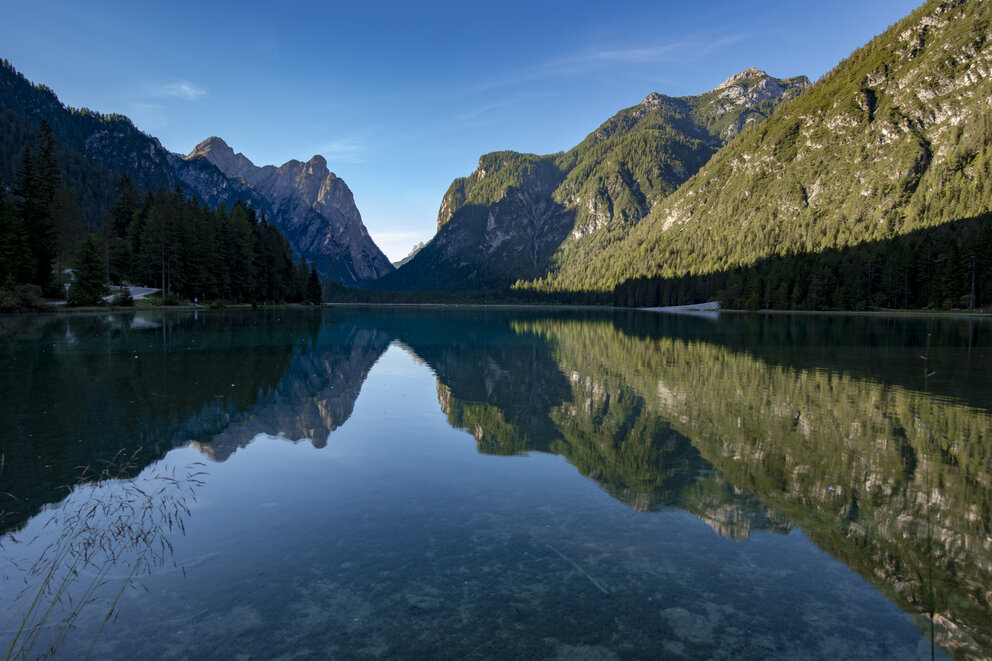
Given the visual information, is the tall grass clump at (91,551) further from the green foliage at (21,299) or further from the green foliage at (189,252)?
the green foliage at (189,252)

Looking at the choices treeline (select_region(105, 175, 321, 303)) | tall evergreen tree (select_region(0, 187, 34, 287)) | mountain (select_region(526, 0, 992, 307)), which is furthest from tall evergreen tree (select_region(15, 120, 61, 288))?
mountain (select_region(526, 0, 992, 307))

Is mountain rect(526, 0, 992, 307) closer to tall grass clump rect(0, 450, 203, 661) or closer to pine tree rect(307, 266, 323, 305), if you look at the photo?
pine tree rect(307, 266, 323, 305)

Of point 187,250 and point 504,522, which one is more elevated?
point 187,250

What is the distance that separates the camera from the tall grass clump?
4508mm

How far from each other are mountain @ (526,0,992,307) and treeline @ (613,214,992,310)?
0.86 ft

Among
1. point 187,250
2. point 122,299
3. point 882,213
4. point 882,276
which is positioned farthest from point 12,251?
point 882,213

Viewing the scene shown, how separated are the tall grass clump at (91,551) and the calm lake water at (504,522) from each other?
4 cm

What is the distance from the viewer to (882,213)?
137250 millimetres

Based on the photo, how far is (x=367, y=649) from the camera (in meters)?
4.24

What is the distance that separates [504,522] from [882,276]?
12588cm

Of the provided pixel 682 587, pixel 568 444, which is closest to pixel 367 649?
pixel 682 587

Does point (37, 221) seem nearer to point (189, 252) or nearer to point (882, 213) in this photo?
point (189, 252)

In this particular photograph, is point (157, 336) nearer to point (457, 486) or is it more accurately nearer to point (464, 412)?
point (464, 412)

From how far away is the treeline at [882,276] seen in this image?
8667 centimetres
